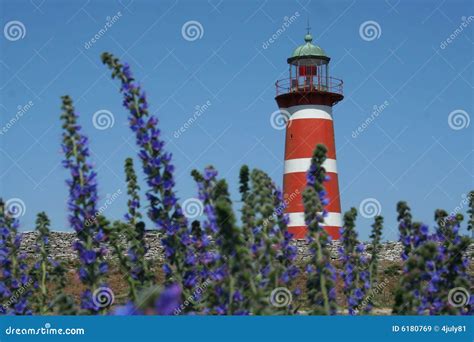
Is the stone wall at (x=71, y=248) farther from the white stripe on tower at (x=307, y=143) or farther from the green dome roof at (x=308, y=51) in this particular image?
the green dome roof at (x=308, y=51)

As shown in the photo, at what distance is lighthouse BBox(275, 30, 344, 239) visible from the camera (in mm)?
34625

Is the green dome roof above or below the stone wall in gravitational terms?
above

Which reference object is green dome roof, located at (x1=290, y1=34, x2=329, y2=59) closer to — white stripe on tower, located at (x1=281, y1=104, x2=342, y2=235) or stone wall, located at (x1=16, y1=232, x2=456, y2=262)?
white stripe on tower, located at (x1=281, y1=104, x2=342, y2=235)

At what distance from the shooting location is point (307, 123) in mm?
35531

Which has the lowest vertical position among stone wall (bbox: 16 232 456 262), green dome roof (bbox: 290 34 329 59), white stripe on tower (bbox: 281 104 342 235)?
stone wall (bbox: 16 232 456 262)

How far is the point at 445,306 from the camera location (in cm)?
838

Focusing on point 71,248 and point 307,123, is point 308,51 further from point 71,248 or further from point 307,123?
point 71,248

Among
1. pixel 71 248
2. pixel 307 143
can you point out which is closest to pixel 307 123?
pixel 307 143

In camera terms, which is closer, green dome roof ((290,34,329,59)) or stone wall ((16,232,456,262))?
stone wall ((16,232,456,262))

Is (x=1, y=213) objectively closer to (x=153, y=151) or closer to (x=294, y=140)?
(x=153, y=151)

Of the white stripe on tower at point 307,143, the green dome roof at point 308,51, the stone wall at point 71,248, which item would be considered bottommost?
the stone wall at point 71,248

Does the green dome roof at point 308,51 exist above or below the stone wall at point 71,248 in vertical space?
above

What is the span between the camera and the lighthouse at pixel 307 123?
114 feet

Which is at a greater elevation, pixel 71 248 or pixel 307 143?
pixel 307 143
